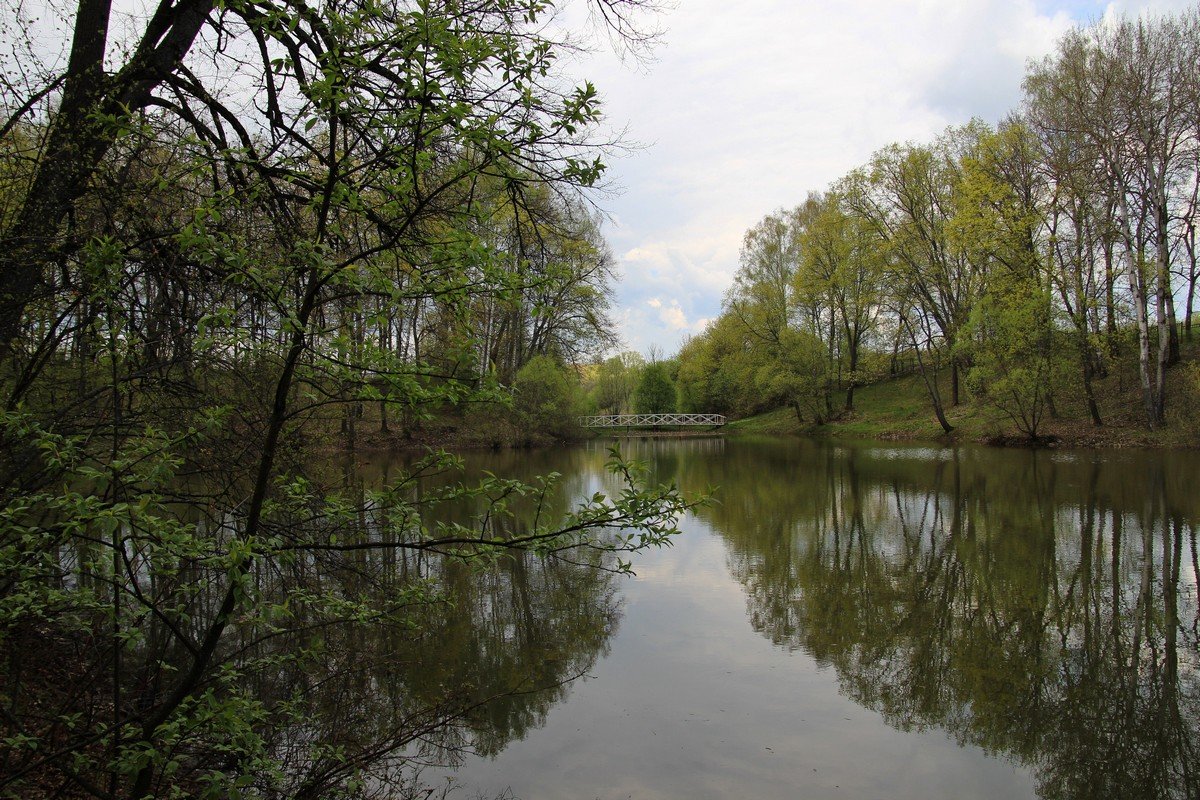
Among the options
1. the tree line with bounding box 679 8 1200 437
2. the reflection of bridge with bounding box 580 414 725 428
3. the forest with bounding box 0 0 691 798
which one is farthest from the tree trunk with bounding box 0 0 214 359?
the reflection of bridge with bounding box 580 414 725 428

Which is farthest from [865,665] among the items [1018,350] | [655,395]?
[655,395]

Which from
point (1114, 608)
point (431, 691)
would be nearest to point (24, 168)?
point (431, 691)

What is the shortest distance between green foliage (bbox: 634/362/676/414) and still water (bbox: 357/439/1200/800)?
41293 millimetres

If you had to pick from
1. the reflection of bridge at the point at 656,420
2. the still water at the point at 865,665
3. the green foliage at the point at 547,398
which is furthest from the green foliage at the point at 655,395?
the still water at the point at 865,665

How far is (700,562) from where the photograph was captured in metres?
9.22

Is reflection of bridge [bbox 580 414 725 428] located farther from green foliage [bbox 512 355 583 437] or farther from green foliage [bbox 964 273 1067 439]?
green foliage [bbox 964 273 1067 439]

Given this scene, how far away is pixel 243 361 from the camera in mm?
3059

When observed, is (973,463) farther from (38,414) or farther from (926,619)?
(38,414)

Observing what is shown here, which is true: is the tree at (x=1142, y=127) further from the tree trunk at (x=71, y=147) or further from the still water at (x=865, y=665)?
the tree trunk at (x=71, y=147)

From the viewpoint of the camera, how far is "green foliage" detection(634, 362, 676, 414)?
52.5 metres

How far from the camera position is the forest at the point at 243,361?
2127 mm

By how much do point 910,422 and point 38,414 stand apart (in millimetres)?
33502

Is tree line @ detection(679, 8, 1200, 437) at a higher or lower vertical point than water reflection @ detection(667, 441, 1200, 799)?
higher

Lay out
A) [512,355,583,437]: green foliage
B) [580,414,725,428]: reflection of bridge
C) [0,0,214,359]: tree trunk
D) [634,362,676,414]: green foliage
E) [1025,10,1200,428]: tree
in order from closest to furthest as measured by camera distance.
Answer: [0,0,214,359]: tree trunk → [1025,10,1200,428]: tree → [512,355,583,437]: green foliage → [580,414,725,428]: reflection of bridge → [634,362,676,414]: green foliage
